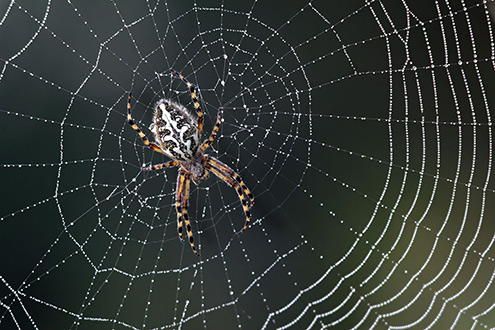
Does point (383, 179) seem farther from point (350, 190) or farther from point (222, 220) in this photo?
point (222, 220)

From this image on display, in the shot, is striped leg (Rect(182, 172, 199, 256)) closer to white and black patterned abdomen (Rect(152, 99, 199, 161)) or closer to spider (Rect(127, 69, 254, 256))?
spider (Rect(127, 69, 254, 256))

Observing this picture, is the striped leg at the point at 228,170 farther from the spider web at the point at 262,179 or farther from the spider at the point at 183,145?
the spider web at the point at 262,179

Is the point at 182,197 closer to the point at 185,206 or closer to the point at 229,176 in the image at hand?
the point at 185,206

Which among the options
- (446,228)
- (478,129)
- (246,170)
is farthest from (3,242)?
(478,129)

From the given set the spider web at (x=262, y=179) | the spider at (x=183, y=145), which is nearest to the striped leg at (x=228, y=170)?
the spider at (x=183, y=145)

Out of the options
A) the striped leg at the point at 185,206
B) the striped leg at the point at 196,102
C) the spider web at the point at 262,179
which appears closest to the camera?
the striped leg at the point at 196,102

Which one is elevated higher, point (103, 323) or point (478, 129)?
point (478, 129)
